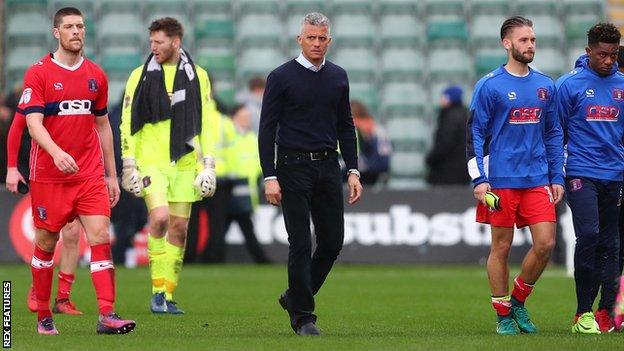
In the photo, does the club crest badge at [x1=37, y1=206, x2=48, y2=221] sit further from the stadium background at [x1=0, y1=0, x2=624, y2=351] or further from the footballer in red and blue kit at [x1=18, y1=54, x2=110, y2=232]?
the stadium background at [x1=0, y1=0, x2=624, y2=351]

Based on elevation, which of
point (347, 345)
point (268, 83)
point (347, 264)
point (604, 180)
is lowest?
point (347, 264)

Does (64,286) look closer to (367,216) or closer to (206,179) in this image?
(206,179)

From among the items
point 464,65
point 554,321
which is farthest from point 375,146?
point 554,321

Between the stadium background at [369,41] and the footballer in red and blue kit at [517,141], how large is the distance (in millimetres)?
12411

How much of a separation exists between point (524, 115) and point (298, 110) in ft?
5.22

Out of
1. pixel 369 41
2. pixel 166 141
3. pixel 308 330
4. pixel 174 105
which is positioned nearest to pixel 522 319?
pixel 308 330

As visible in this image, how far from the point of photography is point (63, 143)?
32.4ft

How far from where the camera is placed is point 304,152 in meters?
9.88

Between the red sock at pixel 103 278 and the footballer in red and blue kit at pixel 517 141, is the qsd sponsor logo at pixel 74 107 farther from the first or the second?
the footballer in red and blue kit at pixel 517 141

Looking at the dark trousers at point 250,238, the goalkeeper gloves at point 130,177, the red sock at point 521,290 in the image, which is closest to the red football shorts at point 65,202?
the goalkeeper gloves at point 130,177

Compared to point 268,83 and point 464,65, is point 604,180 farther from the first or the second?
point 464,65

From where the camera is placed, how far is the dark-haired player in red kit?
9.73 meters

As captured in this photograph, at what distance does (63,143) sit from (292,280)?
1826 millimetres

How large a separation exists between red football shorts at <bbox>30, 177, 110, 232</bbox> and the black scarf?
2373 mm
